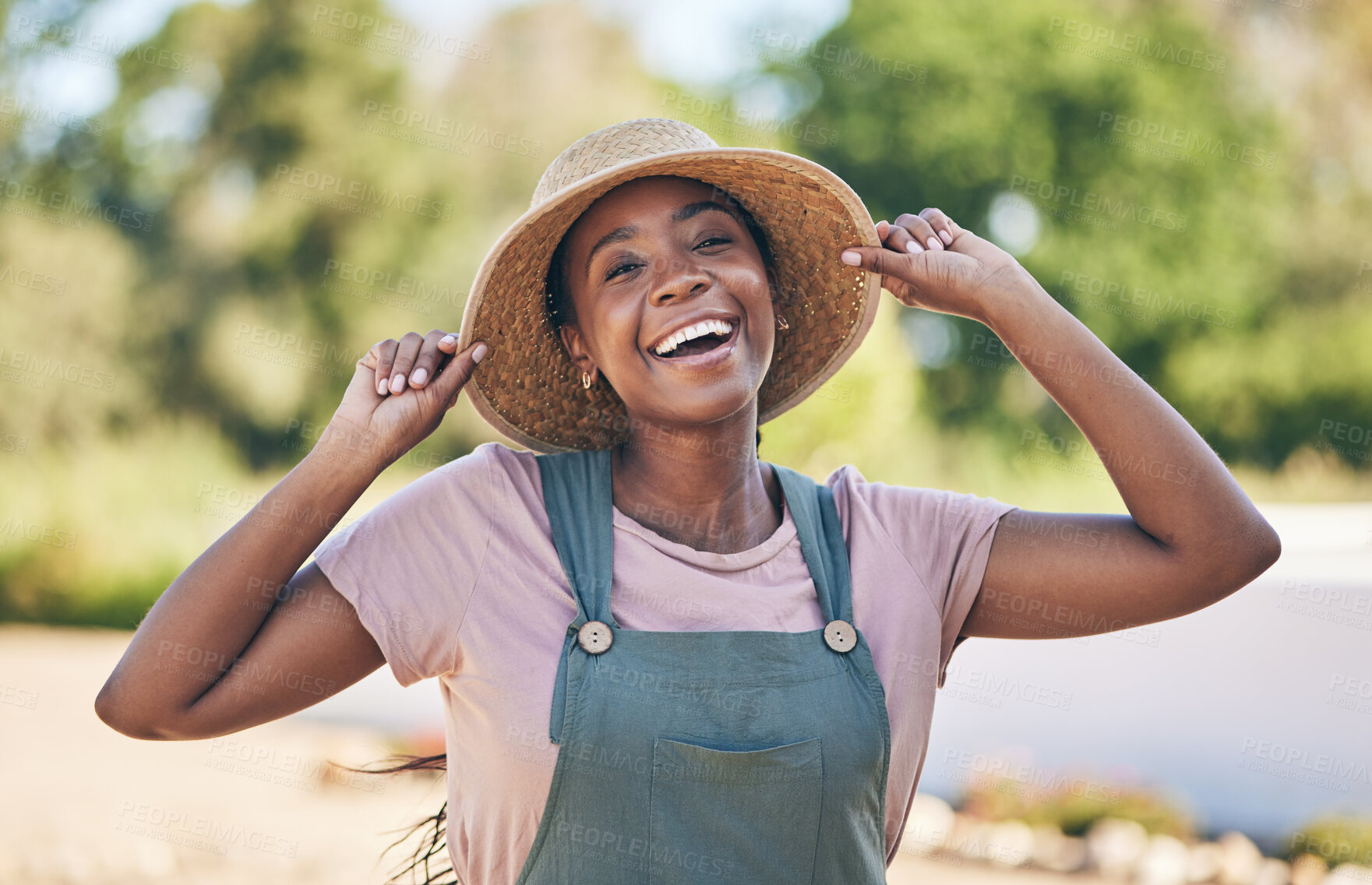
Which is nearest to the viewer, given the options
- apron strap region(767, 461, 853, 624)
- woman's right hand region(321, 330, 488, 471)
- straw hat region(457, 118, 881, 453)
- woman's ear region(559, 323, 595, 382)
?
woman's right hand region(321, 330, 488, 471)

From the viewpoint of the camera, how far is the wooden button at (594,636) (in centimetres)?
179

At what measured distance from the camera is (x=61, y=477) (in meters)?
11.2

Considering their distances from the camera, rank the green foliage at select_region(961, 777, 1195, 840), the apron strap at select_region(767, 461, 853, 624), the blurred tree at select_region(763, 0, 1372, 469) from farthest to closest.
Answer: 1. the blurred tree at select_region(763, 0, 1372, 469)
2. the green foliage at select_region(961, 777, 1195, 840)
3. the apron strap at select_region(767, 461, 853, 624)

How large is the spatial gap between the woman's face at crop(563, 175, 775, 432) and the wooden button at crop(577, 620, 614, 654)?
413 millimetres

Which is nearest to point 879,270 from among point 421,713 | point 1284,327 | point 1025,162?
point 421,713

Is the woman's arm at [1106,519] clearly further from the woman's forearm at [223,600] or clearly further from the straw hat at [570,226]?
the woman's forearm at [223,600]

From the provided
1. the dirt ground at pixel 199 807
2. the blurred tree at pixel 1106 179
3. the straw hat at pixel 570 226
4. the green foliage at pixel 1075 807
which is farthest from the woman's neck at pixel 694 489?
the blurred tree at pixel 1106 179

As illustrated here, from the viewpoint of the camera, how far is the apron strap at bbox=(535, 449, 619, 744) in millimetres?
1808

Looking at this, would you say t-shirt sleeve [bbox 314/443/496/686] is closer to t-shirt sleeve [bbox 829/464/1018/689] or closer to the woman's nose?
the woman's nose

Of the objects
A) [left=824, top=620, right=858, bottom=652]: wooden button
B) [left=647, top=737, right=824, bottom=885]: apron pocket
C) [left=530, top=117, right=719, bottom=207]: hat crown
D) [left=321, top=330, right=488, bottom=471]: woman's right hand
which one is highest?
[left=530, top=117, right=719, bottom=207]: hat crown

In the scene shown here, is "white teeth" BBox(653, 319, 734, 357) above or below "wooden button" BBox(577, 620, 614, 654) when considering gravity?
above


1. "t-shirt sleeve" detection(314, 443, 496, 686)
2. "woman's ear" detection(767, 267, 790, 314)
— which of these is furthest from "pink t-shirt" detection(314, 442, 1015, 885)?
"woman's ear" detection(767, 267, 790, 314)

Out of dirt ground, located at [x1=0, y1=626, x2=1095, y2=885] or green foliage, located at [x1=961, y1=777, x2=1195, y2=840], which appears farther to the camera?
green foliage, located at [x1=961, y1=777, x2=1195, y2=840]

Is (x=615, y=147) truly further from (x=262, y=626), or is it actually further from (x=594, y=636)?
(x=262, y=626)
